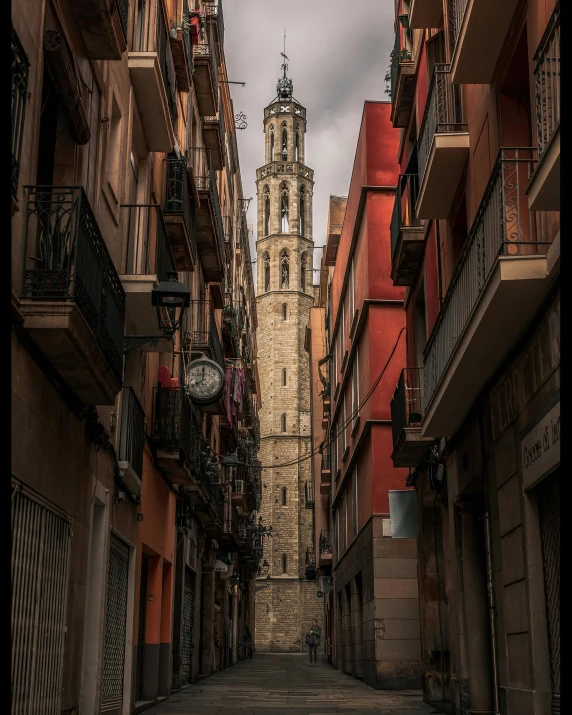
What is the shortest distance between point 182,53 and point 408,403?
22.5 ft

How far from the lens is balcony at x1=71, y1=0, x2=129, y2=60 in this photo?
9.07 m

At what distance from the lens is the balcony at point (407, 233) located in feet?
50.5

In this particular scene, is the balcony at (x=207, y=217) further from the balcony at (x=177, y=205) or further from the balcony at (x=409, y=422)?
the balcony at (x=409, y=422)

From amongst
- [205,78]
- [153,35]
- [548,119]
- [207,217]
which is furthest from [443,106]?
[205,78]

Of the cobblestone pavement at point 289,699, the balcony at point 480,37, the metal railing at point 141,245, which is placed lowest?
the cobblestone pavement at point 289,699

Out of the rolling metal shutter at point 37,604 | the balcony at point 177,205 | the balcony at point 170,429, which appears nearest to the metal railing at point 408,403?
the balcony at point 170,429

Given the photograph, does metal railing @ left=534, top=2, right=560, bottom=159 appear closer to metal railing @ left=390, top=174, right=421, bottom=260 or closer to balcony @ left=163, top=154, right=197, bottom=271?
metal railing @ left=390, top=174, right=421, bottom=260

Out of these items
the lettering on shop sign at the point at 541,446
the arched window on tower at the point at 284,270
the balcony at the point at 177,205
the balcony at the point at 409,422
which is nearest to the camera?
the lettering on shop sign at the point at 541,446

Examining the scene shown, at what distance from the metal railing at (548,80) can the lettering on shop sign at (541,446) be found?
212cm

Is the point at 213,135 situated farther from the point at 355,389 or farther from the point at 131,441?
the point at 131,441

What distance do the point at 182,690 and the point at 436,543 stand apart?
20.8ft

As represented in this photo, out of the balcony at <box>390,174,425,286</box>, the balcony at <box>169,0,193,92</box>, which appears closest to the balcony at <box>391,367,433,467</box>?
the balcony at <box>390,174,425,286</box>

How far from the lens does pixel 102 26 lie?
9.38 metres
